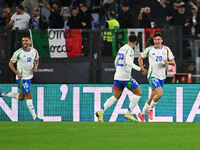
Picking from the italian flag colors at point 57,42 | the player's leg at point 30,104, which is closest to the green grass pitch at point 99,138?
the player's leg at point 30,104

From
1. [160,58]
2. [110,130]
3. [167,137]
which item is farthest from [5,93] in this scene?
[167,137]

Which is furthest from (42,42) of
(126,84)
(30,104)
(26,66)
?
(126,84)

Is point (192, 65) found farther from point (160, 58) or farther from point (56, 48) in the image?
point (56, 48)

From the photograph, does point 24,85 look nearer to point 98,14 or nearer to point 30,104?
point 30,104

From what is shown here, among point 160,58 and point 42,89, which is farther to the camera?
point 42,89

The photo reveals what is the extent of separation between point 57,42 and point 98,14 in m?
4.23

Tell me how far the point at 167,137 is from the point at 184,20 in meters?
10.8

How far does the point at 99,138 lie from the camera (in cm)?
1000

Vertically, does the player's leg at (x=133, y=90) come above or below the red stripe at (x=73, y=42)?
below

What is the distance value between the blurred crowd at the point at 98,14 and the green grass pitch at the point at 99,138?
26.8 feet

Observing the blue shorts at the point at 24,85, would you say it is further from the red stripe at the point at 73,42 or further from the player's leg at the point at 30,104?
the red stripe at the point at 73,42

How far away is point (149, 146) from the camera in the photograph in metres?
8.84

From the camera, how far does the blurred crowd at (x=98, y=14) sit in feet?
65.5

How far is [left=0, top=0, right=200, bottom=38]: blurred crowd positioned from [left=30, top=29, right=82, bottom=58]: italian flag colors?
5.21 feet
